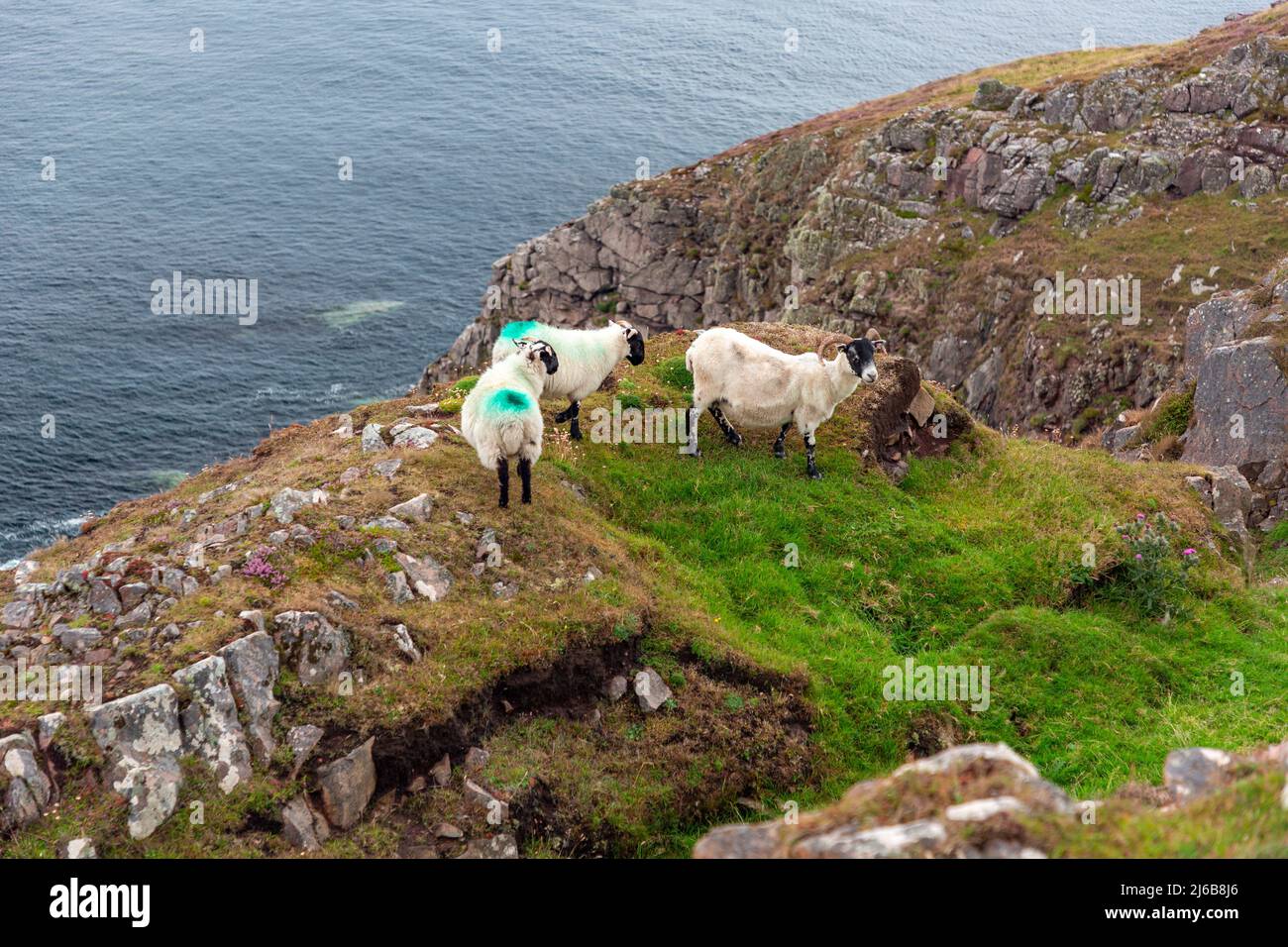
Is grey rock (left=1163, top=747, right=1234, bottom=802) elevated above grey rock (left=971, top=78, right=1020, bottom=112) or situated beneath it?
situated beneath

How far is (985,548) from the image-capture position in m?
20.2

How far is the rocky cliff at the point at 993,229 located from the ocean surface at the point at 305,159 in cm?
1830

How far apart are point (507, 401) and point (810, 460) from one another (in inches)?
310

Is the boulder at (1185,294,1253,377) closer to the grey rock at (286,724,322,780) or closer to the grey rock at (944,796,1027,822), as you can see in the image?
the grey rock at (944,796,1027,822)

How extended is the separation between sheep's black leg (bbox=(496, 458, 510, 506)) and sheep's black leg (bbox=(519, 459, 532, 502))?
274 millimetres

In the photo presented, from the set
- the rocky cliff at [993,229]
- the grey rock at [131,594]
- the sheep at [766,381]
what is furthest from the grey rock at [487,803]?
the rocky cliff at [993,229]

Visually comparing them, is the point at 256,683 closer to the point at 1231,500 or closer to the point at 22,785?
the point at 22,785

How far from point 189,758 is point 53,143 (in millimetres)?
140354

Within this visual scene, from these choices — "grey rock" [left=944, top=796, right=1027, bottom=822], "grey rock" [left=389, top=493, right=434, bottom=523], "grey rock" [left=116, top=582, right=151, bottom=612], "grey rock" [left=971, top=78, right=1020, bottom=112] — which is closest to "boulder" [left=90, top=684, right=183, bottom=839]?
"grey rock" [left=116, top=582, right=151, bottom=612]

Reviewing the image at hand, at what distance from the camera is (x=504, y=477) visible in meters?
17.2

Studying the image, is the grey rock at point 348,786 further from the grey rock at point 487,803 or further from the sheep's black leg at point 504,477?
the sheep's black leg at point 504,477

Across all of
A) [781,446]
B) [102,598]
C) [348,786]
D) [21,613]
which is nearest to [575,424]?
[781,446]

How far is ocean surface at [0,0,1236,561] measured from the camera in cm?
7844

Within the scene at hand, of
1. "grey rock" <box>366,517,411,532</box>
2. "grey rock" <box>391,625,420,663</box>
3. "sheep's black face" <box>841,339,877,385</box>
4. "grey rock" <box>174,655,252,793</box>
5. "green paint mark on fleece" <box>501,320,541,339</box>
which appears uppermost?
"green paint mark on fleece" <box>501,320,541,339</box>
